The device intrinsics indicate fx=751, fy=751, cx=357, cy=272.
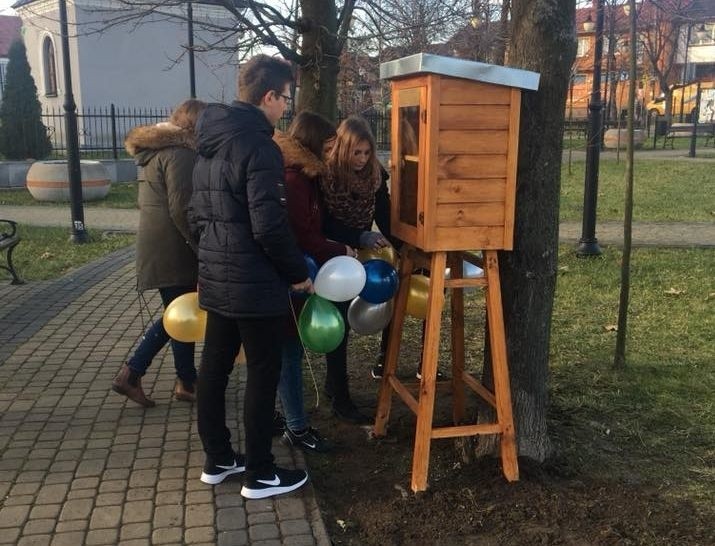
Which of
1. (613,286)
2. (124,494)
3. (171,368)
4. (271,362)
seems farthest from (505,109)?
(613,286)

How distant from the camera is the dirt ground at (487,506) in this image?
10.3 feet

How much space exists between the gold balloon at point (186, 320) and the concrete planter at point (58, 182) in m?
11.9

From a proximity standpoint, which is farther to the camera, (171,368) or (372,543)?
(171,368)

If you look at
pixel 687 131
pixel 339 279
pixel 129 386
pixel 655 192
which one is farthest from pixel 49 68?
pixel 339 279

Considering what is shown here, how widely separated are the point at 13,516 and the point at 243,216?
5.37ft

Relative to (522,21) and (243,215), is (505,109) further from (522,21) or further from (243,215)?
(243,215)

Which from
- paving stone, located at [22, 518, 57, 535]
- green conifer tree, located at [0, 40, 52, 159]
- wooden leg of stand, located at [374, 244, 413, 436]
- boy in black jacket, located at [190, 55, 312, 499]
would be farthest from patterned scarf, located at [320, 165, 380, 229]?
green conifer tree, located at [0, 40, 52, 159]

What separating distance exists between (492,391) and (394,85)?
5.25 feet

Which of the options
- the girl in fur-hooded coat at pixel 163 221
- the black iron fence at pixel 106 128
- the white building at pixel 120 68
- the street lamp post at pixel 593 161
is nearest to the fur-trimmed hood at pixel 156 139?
the girl in fur-hooded coat at pixel 163 221

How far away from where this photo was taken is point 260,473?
136 inches

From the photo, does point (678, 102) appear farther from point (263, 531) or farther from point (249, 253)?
point (263, 531)

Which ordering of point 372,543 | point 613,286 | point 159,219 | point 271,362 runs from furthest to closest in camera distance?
1. point 613,286
2. point 159,219
3. point 271,362
4. point 372,543

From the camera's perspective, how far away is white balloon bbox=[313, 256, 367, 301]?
3.55m

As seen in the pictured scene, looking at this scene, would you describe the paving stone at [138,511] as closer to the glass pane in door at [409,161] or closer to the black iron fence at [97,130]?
the glass pane in door at [409,161]
